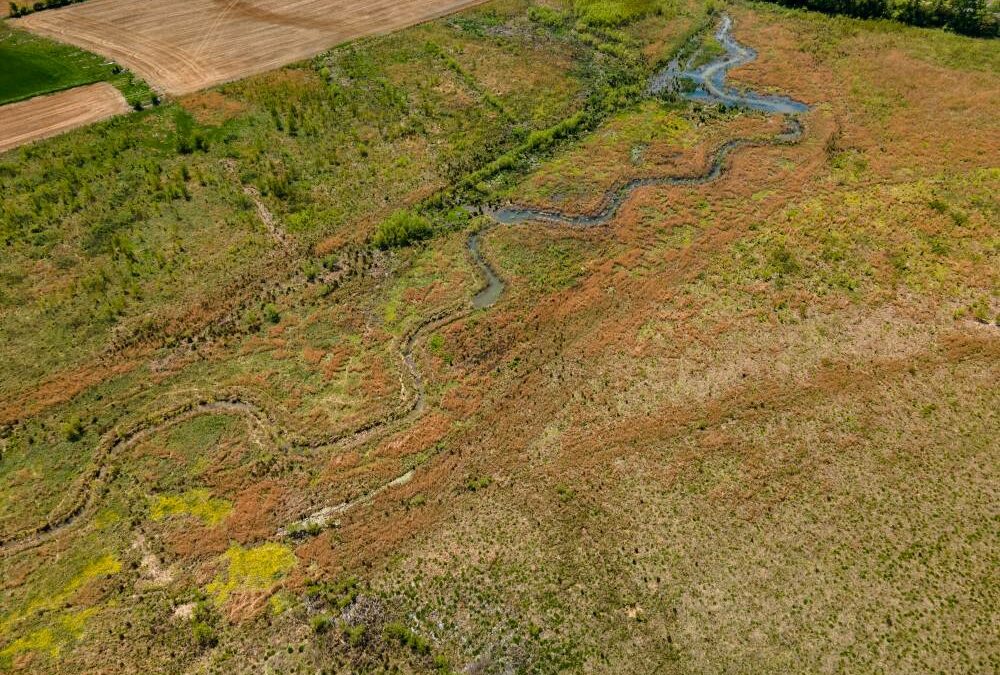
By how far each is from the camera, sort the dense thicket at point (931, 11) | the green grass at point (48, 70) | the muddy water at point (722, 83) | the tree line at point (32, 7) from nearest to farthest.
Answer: the muddy water at point (722, 83) → the green grass at point (48, 70) → the dense thicket at point (931, 11) → the tree line at point (32, 7)

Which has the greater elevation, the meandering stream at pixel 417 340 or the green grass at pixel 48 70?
the green grass at pixel 48 70

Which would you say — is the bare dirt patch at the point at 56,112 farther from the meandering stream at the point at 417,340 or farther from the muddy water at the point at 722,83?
the muddy water at the point at 722,83

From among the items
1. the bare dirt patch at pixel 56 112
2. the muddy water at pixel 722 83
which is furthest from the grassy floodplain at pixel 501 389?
the muddy water at pixel 722 83

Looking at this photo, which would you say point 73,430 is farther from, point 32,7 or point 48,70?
point 32,7

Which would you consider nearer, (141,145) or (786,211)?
(786,211)

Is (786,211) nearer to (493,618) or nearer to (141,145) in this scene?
(493,618)

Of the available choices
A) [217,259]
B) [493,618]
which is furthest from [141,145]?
[493,618]

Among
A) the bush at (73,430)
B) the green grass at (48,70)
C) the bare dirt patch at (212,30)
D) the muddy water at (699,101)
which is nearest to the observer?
the bush at (73,430)
